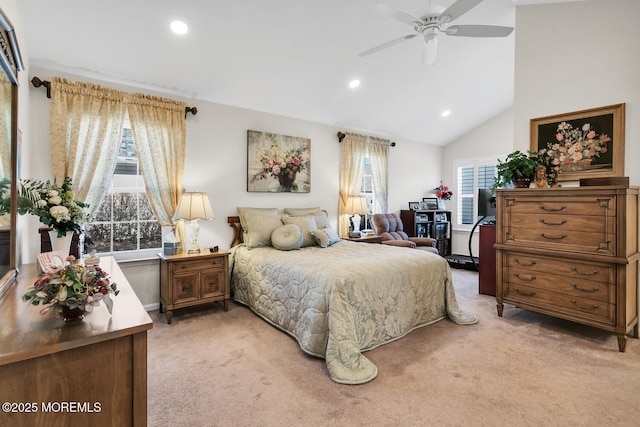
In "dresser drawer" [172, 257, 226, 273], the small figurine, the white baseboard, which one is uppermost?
the small figurine

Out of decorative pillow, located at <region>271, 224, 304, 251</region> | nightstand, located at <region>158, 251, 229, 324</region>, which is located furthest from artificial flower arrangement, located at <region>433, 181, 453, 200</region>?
nightstand, located at <region>158, 251, 229, 324</region>

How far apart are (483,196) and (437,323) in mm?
3005

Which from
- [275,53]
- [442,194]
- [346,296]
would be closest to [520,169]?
[346,296]

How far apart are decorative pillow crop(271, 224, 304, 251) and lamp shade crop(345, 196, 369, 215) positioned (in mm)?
1566

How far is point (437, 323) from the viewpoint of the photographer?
3.25m

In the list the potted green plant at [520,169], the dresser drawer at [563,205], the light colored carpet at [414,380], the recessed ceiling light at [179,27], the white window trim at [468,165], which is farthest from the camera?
the white window trim at [468,165]

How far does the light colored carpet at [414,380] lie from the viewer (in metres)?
1.84

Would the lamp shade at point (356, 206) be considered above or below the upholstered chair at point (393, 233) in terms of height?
above

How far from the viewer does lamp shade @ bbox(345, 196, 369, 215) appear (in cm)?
509

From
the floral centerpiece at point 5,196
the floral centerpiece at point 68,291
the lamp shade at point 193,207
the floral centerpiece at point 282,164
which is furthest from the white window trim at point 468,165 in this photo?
the floral centerpiece at point 5,196

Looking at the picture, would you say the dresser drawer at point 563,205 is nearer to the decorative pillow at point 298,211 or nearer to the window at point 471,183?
the decorative pillow at point 298,211

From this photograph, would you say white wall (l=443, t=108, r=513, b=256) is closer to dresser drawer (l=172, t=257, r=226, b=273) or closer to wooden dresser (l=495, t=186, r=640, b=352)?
wooden dresser (l=495, t=186, r=640, b=352)

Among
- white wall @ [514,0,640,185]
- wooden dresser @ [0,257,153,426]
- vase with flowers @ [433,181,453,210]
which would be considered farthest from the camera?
vase with flowers @ [433,181,453,210]

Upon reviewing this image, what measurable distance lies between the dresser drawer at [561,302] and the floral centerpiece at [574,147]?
4.32 feet
